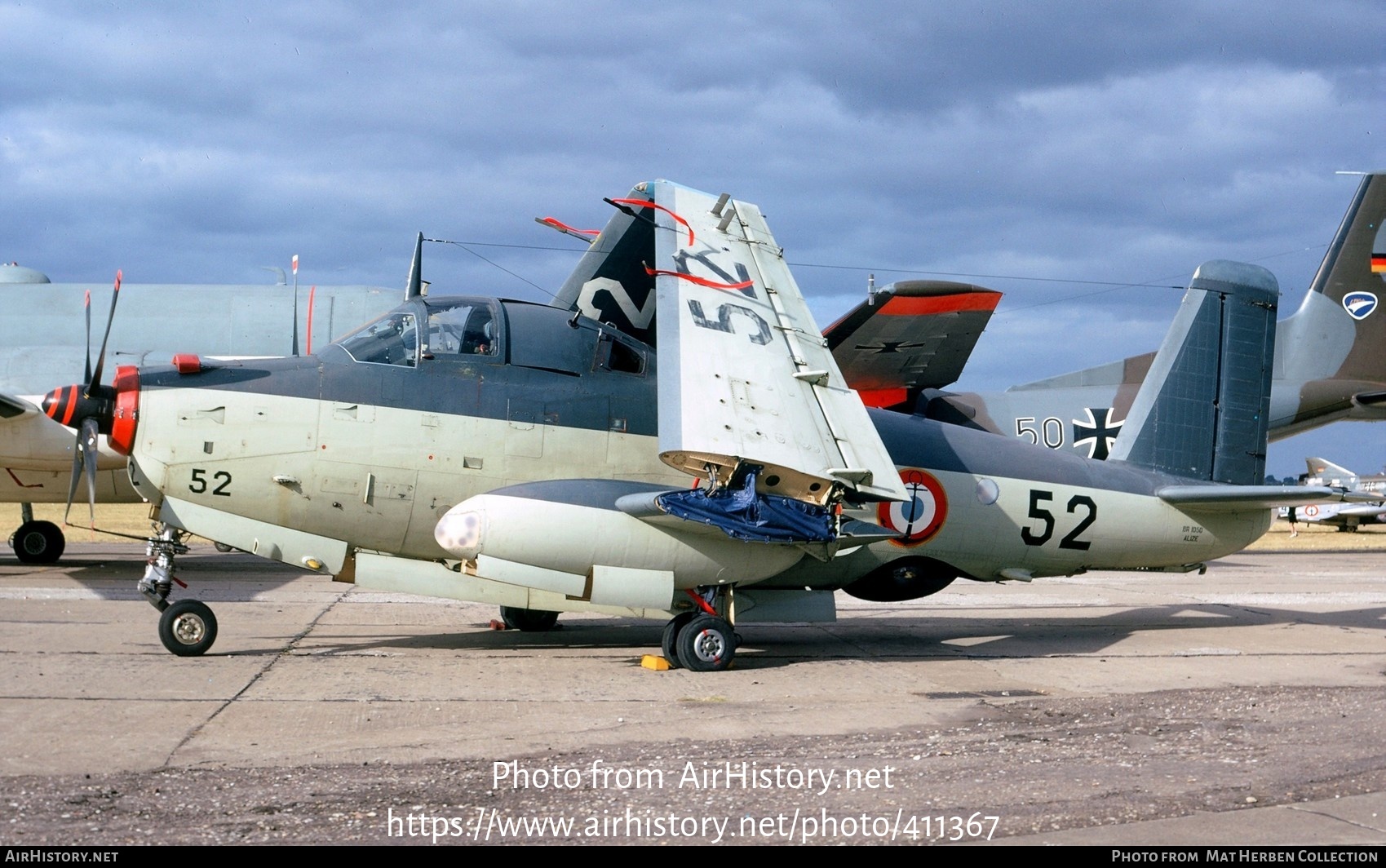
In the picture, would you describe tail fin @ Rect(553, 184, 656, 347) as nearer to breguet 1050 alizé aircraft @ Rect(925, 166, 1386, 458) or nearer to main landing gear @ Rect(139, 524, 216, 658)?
main landing gear @ Rect(139, 524, 216, 658)

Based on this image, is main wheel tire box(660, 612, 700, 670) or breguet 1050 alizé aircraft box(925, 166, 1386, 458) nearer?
main wheel tire box(660, 612, 700, 670)

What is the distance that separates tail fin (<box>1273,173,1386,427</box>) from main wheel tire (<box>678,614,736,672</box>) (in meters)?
17.5

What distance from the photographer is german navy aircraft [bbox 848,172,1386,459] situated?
2191cm

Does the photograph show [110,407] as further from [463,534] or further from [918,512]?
[918,512]

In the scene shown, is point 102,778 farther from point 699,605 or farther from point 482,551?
point 699,605

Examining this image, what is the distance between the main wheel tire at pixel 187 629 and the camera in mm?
9398

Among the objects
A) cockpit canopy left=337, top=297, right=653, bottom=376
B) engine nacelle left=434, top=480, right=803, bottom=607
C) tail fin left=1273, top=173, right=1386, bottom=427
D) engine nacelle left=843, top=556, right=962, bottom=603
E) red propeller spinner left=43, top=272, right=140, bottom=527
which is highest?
tail fin left=1273, top=173, right=1386, bottom=427

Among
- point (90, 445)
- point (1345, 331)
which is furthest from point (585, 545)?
point (1345, 331)

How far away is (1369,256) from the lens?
24.2 m

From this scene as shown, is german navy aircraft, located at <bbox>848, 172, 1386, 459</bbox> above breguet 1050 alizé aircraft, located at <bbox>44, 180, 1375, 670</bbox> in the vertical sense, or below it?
above

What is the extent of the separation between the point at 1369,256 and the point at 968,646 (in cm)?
1821

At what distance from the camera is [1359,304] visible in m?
23.8

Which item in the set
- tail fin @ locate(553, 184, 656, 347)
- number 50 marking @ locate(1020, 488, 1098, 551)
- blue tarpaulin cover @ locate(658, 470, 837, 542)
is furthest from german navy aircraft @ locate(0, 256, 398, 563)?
number 50 marking @ locate(1020, 488, 1098, 551)
